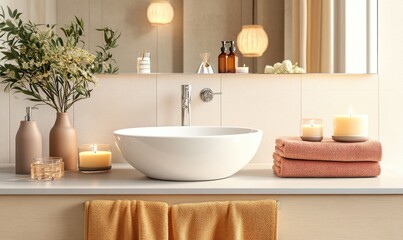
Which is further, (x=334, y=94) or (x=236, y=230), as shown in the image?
(x=334, y=94)

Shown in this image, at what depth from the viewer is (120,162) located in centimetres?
207

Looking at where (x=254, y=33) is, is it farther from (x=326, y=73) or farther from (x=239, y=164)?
(x=239, y=164)

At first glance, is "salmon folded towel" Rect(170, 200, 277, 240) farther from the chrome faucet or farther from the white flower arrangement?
the white flower arrangement

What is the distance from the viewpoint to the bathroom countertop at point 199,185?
150 centimetres

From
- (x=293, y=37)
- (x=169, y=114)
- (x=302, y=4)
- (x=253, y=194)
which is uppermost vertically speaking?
(x=302, y=4)

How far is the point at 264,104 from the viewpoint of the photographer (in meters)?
2.06

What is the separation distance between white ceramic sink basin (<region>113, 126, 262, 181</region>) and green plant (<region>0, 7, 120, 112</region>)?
1.23 feet

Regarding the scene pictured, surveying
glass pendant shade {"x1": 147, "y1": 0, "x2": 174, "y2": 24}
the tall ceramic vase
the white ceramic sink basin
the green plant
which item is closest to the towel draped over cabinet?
the white ceramic sink basin

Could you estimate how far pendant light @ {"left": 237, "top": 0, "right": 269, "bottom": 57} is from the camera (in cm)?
202

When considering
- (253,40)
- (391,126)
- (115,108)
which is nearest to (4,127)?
(115,108)

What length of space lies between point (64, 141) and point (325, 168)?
2.91 ft

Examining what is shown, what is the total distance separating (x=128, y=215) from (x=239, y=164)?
38 centimetres

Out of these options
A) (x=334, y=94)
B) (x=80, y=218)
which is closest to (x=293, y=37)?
(x=334, y=94)

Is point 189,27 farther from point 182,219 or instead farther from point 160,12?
point 182,219
